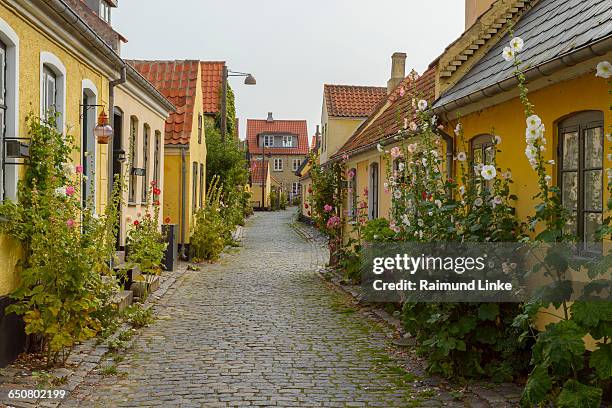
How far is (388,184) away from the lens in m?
9.67

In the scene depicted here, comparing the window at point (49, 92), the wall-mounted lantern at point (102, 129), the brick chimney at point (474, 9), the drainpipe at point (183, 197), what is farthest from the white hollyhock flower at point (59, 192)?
the drainpipe at point (183, 197)

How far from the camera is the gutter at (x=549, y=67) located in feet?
18.8

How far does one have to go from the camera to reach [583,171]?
21.8ft

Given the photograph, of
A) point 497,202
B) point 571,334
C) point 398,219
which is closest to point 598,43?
point 497,202

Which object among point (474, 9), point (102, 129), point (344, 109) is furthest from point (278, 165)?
point (102, 129)

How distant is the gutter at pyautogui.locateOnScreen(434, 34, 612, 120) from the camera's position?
573cm

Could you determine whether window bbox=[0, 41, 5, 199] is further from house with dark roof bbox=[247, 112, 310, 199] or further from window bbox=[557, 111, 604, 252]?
house with dark roof bbox=[247, 112, 310, 199]

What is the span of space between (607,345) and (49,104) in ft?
22.6

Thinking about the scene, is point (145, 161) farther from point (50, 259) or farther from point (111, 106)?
point (50, 259)

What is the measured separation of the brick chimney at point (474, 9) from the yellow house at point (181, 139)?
27.3 feet

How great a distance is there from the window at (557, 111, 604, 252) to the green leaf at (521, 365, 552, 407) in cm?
168

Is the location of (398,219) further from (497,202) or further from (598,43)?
(598,43)

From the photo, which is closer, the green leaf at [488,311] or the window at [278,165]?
the green leaf at [488,311]

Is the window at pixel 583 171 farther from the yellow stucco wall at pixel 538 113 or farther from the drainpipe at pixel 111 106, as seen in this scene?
the drainpipe at pixel 111 106
